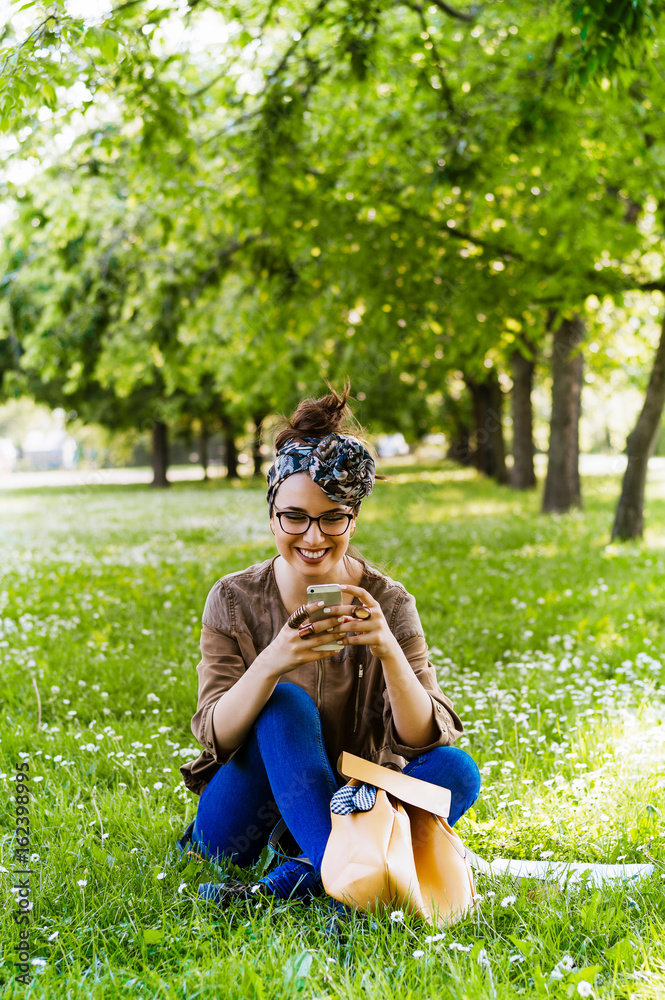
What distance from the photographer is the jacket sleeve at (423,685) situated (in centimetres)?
274

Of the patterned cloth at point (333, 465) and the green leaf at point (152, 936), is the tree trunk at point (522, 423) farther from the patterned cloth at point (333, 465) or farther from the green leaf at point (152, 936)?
the green leaf at point (152, 936)

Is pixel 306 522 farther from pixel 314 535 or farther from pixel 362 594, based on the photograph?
pixel 362 594

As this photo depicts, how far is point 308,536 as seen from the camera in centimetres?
271

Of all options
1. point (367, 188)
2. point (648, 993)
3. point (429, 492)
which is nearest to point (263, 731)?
point (648, 993)

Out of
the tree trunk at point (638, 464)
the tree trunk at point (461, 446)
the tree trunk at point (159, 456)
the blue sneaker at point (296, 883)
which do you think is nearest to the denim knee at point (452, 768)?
the blue sneaker at point (296, 883)

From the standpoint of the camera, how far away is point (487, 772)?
12.3 feet

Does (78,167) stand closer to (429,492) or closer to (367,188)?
(367,188)

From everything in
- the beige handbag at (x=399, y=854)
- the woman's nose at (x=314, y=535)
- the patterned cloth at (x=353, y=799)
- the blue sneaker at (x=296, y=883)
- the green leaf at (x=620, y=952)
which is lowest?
the green leaf at (x=620, y=952)

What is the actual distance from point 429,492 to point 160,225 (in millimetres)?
14713

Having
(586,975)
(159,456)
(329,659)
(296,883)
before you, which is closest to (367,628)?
(329,659)

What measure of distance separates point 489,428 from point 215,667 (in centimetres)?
2222

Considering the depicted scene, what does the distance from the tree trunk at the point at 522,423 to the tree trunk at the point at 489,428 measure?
275 centimetres

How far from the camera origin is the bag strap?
2559 millimetres

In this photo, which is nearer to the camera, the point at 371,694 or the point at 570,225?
the point at 371,694
